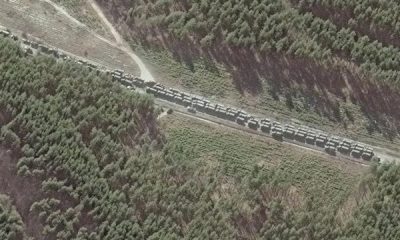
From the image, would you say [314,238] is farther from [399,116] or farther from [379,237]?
[399,116]

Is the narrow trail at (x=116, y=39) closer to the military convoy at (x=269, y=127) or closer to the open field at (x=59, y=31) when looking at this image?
the open field at (x=59, y=31)

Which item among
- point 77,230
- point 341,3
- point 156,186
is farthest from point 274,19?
point 77,230

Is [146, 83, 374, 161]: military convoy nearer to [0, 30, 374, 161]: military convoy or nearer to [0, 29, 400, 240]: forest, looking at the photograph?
[0, 30, 374, 161]: military convoy

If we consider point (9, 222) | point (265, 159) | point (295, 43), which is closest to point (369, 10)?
point (295, 43)

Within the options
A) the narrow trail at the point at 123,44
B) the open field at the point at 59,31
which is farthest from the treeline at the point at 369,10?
the open field at the point at 59,31

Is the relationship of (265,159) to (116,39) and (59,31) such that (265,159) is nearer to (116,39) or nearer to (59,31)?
(116,39)
